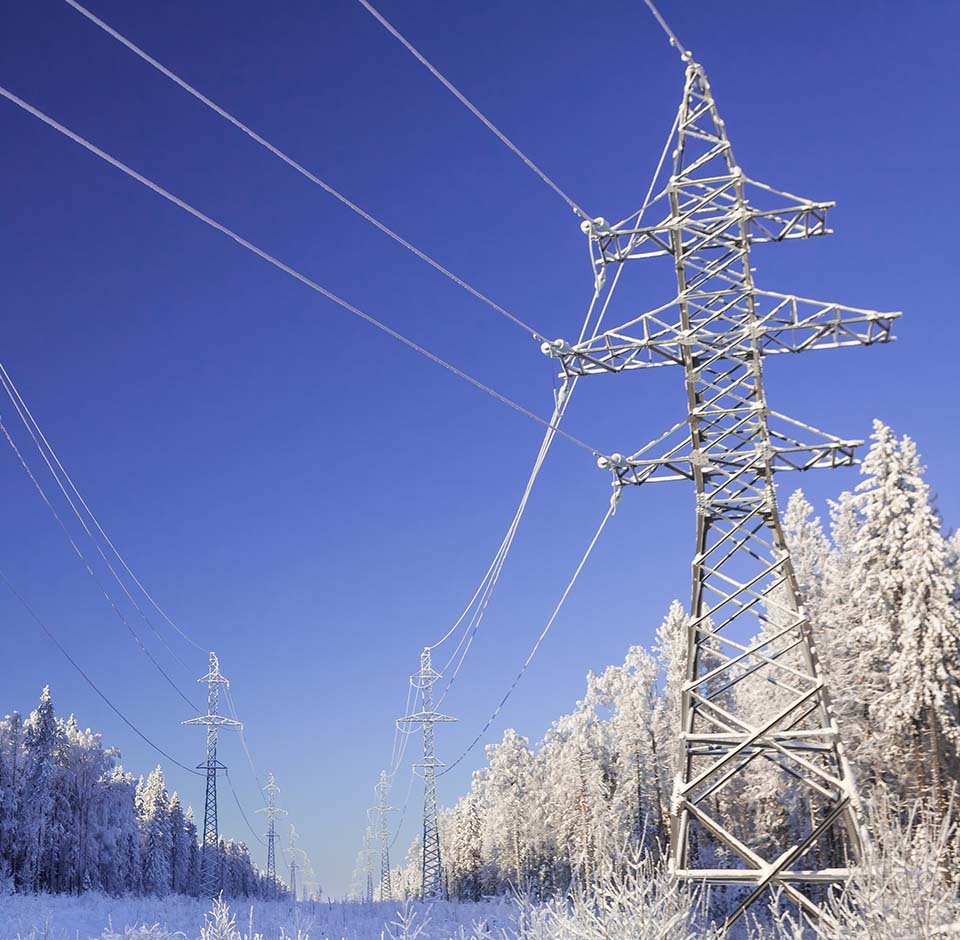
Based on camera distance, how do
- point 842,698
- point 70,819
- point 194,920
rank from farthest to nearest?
1. point 70,819
2. point 842,698
3. point 194,920

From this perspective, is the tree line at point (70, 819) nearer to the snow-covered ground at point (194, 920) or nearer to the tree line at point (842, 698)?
A: the snow-covered ground at point (194, 920)

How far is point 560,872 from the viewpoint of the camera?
2596 inches

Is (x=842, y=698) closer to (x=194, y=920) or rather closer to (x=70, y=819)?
(x=194, y=920)

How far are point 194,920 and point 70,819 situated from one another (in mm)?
47443

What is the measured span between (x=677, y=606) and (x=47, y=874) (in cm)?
4862

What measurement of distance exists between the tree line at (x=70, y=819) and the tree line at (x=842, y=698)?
25.0m

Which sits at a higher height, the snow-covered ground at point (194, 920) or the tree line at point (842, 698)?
the tree line at point (842, 698)

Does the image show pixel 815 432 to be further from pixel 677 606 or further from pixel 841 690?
pixel 677 606

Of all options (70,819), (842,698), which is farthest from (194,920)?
(70,819)

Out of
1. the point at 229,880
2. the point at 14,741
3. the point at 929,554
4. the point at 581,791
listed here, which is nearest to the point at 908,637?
the point at 929,554

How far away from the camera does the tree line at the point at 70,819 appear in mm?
56812

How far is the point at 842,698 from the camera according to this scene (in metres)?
32.2

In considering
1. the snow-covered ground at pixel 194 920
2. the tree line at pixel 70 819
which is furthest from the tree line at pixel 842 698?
the tree line at pixel 70 819

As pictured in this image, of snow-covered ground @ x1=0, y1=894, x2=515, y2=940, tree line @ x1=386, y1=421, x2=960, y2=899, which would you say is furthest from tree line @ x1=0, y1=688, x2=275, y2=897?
tree line @ x1=386, y1=421, x2=960, y2=899
